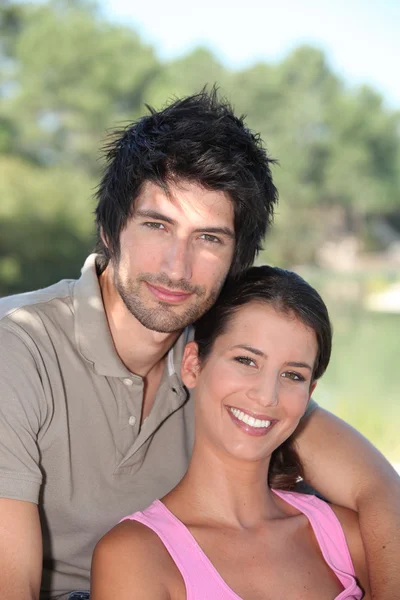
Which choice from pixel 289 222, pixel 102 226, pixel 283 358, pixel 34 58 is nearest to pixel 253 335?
pixel 283 358

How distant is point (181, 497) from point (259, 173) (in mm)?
973

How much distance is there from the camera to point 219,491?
6.31 ft

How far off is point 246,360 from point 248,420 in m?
0.14

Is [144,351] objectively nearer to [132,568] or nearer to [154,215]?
[154,215]

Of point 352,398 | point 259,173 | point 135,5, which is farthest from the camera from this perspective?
point 135,5

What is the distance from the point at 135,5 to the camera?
36312 millimetres

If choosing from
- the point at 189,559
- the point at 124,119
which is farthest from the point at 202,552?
the point at 124,119

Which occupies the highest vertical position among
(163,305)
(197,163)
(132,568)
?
(197,163)

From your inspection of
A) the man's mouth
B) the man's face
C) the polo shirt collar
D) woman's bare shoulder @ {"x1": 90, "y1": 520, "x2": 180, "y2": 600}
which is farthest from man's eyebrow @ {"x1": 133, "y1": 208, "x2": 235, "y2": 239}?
woman's bare shoulder @ {"x1": 90, "y1": 520, "x2": 180, "y2": 600}

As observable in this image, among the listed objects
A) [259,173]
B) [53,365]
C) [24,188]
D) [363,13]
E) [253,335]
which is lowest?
[53,365]

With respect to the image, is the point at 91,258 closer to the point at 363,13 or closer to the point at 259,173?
the point at 259,173

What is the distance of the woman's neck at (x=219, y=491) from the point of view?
6.25 ft

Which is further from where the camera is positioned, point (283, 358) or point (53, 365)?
point (53, 365)

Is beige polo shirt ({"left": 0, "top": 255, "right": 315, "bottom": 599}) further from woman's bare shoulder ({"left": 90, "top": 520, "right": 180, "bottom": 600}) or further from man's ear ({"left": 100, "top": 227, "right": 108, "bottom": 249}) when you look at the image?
woman's bare shoulder ({"left": 90, "top": 520, "right": 180, "bottom": 600})
